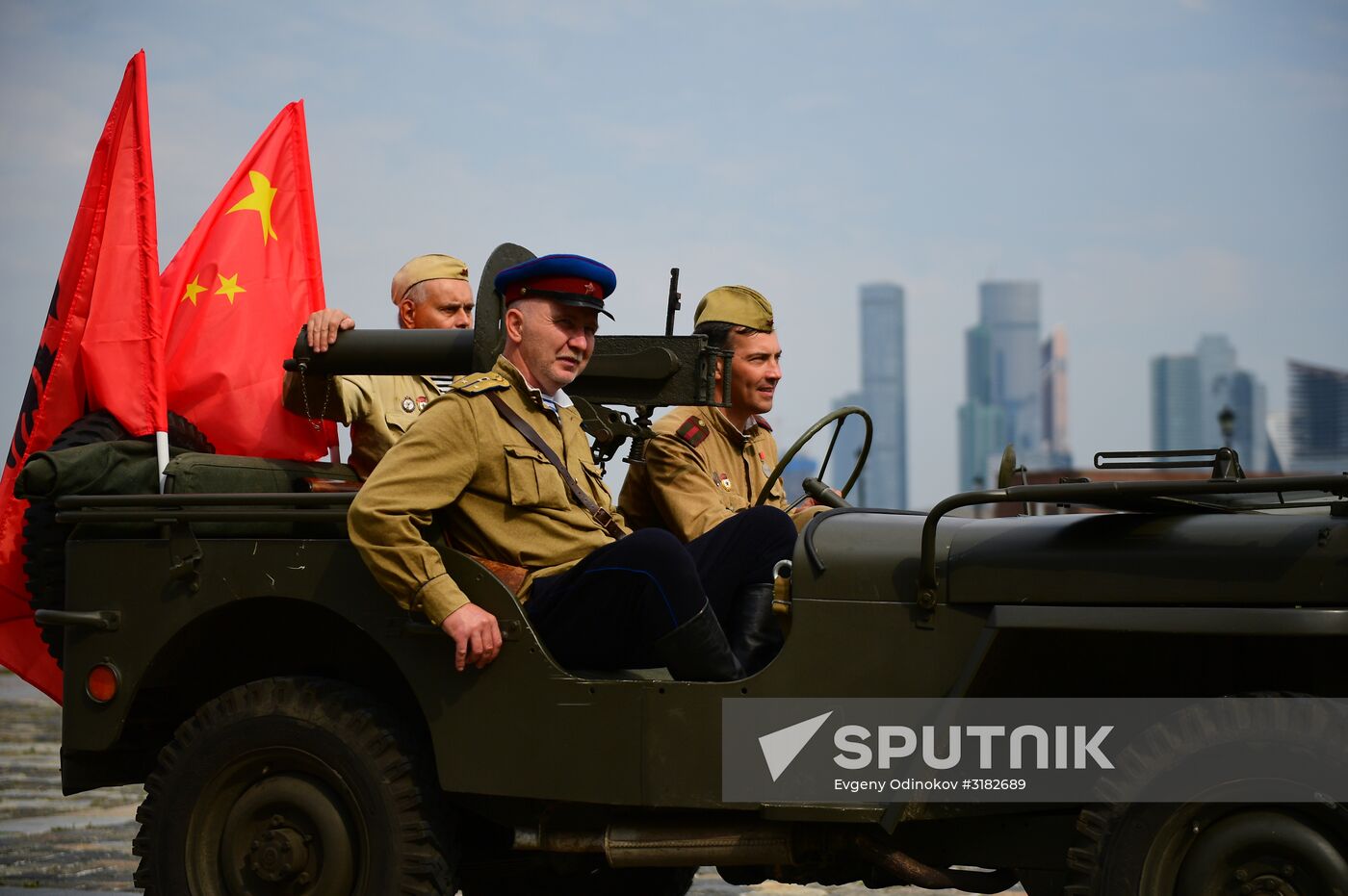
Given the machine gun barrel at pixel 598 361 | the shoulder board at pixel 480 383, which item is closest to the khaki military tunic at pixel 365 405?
the machine gun barrel at pixel 598 361

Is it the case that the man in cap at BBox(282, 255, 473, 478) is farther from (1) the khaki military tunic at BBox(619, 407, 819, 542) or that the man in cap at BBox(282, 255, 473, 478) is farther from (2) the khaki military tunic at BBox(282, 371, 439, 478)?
(1) the khaki military tunic at BBox(619, 407, 819, 542)

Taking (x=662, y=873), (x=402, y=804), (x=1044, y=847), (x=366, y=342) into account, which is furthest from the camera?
(x=662, y=873)

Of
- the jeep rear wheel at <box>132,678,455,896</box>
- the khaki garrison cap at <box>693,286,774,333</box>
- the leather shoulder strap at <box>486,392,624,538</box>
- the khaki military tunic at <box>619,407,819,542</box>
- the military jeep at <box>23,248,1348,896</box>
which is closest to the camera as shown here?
the military jeep at <box>23,248,1348,896</box>

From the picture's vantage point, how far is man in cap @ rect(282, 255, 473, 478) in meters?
5.33

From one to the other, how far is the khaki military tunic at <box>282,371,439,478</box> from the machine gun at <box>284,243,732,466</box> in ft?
1.36

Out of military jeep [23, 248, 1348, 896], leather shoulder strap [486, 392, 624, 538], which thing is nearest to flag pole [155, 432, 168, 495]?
military jeep [23, 248, 1348, 896]

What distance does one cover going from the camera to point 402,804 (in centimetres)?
439

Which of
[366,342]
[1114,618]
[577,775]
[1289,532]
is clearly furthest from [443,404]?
[1289,532]

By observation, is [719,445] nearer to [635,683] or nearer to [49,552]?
[635,683]

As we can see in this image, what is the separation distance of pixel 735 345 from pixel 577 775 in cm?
192

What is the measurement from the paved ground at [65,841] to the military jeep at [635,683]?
193cm

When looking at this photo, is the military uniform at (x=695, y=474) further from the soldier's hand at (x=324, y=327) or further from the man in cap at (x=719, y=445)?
the soldier's hand at (x=324, y=327)

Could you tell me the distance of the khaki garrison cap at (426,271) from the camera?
6344 millimetres

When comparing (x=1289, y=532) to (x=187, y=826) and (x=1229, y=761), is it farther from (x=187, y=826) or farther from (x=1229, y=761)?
(x=187, y=826)
